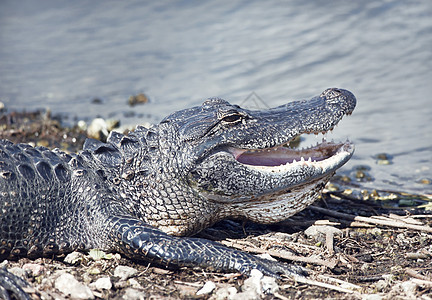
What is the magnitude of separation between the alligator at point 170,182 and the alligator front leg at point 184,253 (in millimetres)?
10

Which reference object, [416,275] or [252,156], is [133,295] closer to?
[252,156]

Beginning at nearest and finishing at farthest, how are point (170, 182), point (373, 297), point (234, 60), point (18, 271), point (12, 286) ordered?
point (373, 297) → point (12, 286) → point (18, 271) → point (170, 182) → point (234, 60)

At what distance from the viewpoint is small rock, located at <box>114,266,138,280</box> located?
3.81m

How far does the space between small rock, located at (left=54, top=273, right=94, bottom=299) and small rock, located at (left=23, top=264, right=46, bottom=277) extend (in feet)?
0.86

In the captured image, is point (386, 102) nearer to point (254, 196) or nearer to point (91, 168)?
point (254, 196)

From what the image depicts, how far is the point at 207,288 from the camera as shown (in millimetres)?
3609

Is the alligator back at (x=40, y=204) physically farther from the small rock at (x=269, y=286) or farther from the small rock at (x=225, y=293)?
the small rock at (x=269, y=286)

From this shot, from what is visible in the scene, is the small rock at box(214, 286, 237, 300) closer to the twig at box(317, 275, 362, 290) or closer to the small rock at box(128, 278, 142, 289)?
the small rock at box(128, 278, 142, 289)

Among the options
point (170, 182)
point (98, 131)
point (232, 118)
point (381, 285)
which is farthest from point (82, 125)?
point (381, 285)

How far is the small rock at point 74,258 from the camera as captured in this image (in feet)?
13.3

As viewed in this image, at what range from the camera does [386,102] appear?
8891mm

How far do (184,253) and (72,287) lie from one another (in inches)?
32.9

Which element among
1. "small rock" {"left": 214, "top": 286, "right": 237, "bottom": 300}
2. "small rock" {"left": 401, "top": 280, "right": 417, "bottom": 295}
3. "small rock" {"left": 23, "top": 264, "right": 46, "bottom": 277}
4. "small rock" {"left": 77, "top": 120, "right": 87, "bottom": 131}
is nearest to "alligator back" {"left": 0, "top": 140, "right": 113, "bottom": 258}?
"small rock" {"left": 23, "top": 264, "right": 46, "bottom": 277}

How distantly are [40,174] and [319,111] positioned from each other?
240cm
